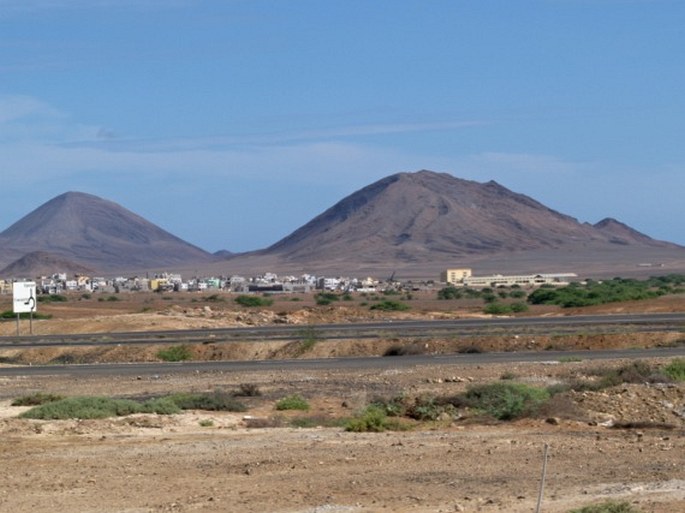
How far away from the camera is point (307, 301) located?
123 meters

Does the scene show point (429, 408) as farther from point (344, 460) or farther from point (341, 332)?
point (341, 332)

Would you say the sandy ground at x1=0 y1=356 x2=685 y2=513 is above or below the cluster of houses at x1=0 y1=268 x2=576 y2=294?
below

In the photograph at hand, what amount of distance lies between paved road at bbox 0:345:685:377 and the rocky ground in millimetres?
10670

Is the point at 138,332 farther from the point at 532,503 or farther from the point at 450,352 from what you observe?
the point at 532,503

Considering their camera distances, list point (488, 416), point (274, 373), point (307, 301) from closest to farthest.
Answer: point (488, 416)
point (274, 373)
point (307, 301)

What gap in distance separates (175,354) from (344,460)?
105 feet

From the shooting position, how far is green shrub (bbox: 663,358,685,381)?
28.8 meters

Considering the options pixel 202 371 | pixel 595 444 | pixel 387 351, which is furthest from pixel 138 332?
pixel 595 444

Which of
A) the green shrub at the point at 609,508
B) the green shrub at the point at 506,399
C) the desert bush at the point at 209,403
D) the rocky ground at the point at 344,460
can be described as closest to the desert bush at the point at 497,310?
the rocky ground at the point at 344,460

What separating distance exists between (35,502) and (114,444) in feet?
17.6

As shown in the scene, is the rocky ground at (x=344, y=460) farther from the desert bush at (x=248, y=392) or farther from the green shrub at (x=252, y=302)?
the green shrub at (x=252, y=302)

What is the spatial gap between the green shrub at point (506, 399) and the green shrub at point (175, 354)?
80.8 feet

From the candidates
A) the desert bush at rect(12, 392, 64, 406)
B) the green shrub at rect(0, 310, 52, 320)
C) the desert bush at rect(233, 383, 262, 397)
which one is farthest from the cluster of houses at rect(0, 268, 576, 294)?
the desert bush at rect(12, 392, 64, 406)

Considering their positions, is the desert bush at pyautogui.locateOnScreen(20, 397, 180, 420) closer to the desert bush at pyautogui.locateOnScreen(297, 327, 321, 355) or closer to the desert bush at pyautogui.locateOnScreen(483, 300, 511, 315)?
the desert bush at pyautogui.locateOnScreen(297, 327, 321, 355)
